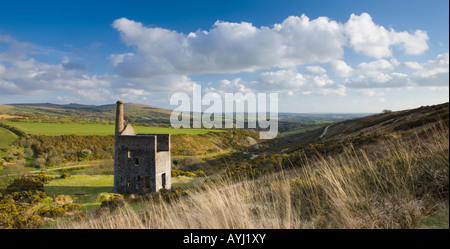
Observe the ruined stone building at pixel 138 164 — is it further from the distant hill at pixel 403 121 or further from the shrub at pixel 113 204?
the distant hill at pixel 403 121

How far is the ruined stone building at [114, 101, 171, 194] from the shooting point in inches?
827

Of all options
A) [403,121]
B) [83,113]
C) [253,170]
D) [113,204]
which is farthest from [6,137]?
[83,113]

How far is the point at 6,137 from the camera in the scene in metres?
41.4

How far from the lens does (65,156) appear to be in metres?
39.9

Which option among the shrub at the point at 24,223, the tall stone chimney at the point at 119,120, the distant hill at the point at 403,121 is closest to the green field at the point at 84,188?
the shrub at the point at 24,223

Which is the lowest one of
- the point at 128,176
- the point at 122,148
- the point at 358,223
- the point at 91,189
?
the point at 91,189

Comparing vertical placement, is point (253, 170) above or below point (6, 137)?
below

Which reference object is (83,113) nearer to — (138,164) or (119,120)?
(119,120)

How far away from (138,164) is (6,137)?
124 feet

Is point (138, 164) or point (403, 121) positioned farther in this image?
point (403, 121)
